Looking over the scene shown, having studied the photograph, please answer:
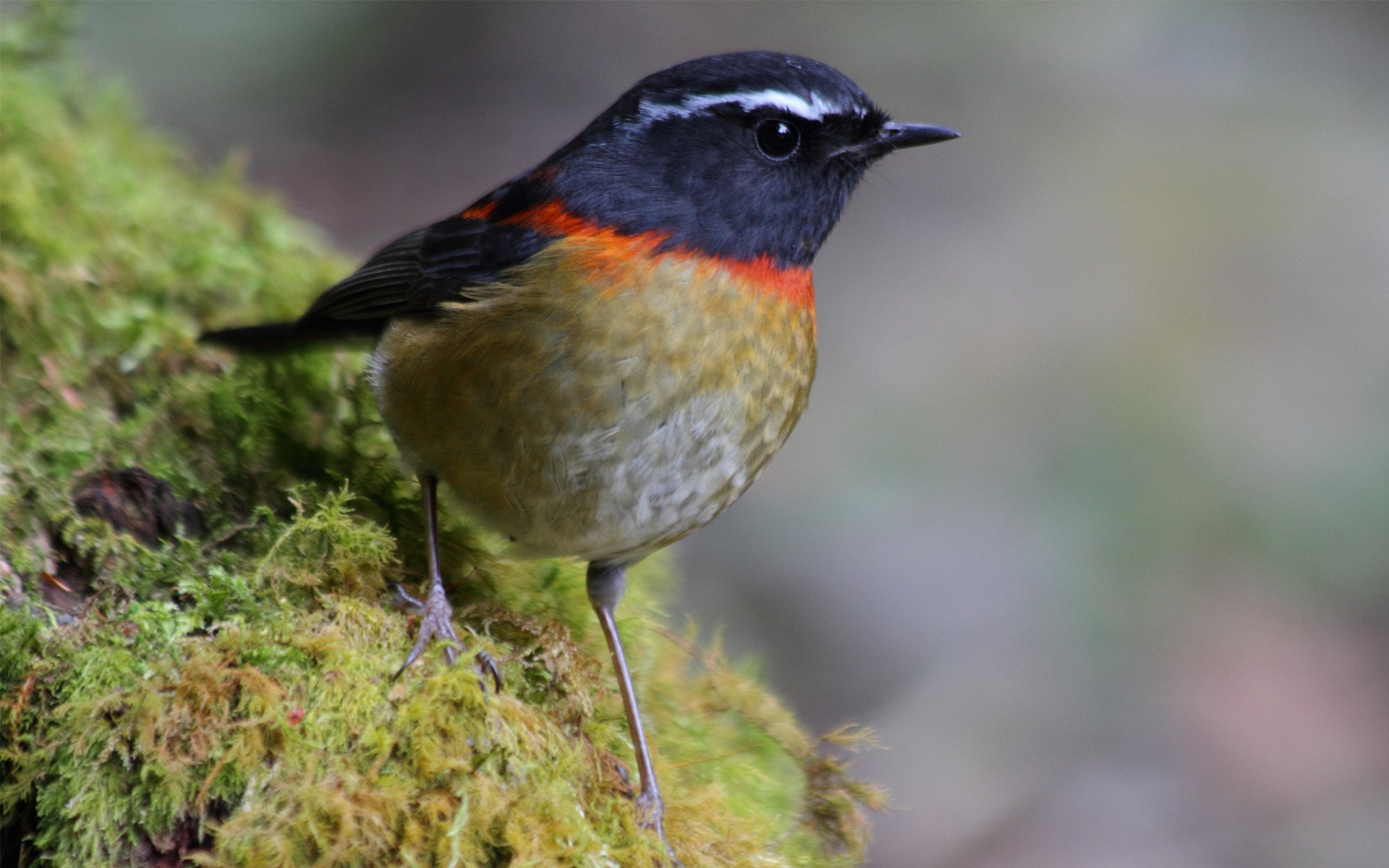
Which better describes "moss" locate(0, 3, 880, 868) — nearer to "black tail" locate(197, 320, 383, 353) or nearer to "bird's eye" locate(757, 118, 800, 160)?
"black tail" locate(197, 320, 383, 353)

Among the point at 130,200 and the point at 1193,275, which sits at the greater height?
the point at 1193,275

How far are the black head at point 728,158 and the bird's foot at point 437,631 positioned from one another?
119 centimetres

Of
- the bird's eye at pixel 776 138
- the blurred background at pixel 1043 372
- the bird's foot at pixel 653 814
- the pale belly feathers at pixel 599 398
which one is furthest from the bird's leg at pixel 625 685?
the blurred background at pixel 1043 372

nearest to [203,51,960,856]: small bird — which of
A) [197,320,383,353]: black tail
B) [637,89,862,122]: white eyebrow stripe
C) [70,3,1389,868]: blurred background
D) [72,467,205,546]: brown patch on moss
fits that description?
[637,89,862,122]: white eyebrow stripe

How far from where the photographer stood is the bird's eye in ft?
12.1

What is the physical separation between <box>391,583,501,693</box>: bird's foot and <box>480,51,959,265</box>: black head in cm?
119

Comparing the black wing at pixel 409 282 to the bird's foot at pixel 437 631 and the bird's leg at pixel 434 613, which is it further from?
the bird's foot at pixel 437 631

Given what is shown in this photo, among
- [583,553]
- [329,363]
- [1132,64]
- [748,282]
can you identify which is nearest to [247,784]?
[583,553]

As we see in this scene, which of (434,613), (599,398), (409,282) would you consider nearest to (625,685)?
(434,613)

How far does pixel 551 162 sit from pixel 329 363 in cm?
143

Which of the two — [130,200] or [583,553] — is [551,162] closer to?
[583,553]

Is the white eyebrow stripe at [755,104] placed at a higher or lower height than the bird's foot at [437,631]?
higher

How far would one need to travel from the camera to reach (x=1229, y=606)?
815 cm

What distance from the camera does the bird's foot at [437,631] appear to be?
9.68 feet
